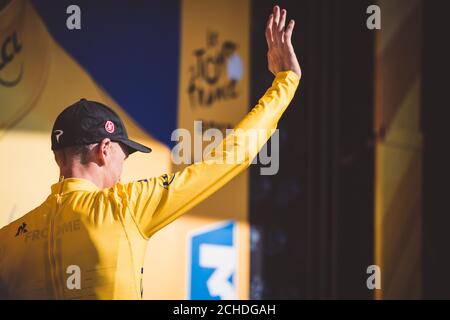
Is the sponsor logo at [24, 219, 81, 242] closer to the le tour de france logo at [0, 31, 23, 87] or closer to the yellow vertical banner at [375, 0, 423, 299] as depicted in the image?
the le tour de france logo at [0, 31, 23, 87]

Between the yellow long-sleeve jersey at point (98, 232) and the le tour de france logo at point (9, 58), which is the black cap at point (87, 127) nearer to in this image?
the yellow long-sleeve jersey at point (98, 232)

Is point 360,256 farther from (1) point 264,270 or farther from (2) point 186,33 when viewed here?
(2) point 186,33

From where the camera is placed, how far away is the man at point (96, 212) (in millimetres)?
2814

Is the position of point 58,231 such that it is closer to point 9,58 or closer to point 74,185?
point 74,185

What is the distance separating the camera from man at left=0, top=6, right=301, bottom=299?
281 centimetres

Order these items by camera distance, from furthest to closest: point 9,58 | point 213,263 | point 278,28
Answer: point 213,263 < point 9,58 < point 278,28

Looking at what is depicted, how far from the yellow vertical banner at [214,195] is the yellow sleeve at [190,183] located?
1.79 meters

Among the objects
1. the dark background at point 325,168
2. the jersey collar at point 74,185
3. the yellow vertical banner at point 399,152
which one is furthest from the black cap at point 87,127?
the yellow vertical banner at point 399,152

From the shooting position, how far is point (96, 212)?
112 inches

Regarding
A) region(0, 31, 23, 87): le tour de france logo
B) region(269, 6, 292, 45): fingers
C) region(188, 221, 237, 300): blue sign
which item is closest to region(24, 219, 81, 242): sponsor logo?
A: region(269, 6, 292, 45): fingers

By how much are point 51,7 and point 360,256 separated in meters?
2.52

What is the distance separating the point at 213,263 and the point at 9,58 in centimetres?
165

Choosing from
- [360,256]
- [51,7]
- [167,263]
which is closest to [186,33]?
[51,7]

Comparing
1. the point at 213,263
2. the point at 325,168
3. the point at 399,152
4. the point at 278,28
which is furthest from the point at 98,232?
the point at 399,152
